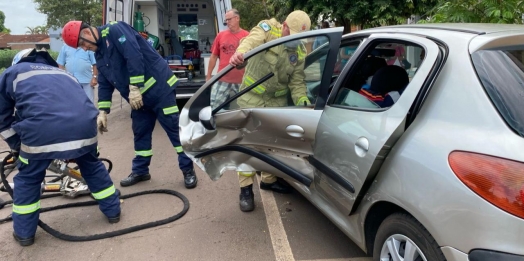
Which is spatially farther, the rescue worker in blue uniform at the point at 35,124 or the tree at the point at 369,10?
the tree at the point at 369,10

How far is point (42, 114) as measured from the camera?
2799 millimetres

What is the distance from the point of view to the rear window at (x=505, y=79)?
1.53 meters

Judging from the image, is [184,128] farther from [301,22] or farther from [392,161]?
[392,161]

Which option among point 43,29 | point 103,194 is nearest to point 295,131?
point 103,194

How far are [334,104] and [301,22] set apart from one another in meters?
1.07

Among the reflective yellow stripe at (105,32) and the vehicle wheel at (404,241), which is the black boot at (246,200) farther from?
the reflective yellow stripe at (105,32)

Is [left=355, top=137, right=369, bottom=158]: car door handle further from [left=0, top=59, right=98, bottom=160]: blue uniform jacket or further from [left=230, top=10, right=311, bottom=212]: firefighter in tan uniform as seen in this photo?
[left=0, top=59, right=98, bottom=160]: blue uniform jacket

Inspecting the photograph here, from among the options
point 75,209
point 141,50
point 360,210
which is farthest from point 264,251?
point 141,50

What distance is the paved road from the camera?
9.05ft

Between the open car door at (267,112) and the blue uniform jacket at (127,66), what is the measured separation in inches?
34.7

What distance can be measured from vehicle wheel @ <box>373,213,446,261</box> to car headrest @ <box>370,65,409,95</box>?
39.7 inches

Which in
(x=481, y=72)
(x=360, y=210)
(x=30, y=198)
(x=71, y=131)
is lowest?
(x=30, y=198)

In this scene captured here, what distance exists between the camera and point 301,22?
317 centimetres

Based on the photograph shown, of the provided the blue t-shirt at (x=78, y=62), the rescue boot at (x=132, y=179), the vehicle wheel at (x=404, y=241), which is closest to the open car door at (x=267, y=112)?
the vehicle wheel at (x=404, y=241)
